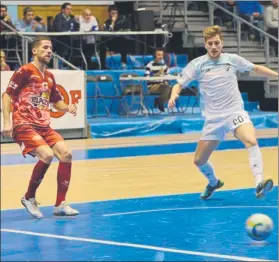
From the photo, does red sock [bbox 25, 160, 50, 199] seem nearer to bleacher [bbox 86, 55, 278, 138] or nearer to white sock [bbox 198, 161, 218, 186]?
white sock [bbox 198, 161, 218, 186]

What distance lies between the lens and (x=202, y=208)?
43.1ft

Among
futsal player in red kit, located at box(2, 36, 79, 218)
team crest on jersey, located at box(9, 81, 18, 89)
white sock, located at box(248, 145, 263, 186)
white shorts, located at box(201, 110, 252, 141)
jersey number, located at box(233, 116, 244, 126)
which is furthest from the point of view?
white sock, located at box(248, 145, 263, 186)

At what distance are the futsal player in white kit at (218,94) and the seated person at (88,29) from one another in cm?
991

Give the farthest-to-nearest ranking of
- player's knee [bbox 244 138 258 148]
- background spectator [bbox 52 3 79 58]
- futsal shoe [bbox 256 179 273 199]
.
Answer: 1. background spectator [bbox 52 3 79 58]
2. player's knee [bbox 244 138 258 148]
3. futsal shoe [bbox 256 179 273 199]

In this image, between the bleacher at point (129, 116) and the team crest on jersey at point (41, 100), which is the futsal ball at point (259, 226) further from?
the bleacher at point (129, 116)

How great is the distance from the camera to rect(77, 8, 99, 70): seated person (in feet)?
68.3

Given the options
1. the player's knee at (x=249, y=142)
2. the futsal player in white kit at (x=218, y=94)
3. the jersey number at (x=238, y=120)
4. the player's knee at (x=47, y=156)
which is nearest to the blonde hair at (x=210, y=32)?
the futsal player in white kit at (x=218, y=94)

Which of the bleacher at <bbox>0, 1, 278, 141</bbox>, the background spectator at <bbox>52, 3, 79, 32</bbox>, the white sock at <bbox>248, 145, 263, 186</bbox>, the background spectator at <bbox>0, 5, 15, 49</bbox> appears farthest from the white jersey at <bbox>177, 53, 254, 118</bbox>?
the background spectator at <bbox>0, 5, 15, 49</bbox>

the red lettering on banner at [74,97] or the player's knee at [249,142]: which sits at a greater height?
the red lettering on banner at [74,97]

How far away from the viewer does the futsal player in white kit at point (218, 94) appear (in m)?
5.63

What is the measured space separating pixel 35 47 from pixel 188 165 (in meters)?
14.8

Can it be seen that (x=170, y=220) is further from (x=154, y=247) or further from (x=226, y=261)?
(x=226, y=261)

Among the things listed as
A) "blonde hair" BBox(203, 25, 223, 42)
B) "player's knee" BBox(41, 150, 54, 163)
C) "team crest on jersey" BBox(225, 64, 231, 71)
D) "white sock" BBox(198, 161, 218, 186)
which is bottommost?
"white sock" BBox(198, 161, 218, 186)

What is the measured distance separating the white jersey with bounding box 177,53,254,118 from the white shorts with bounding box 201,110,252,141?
0.06m
